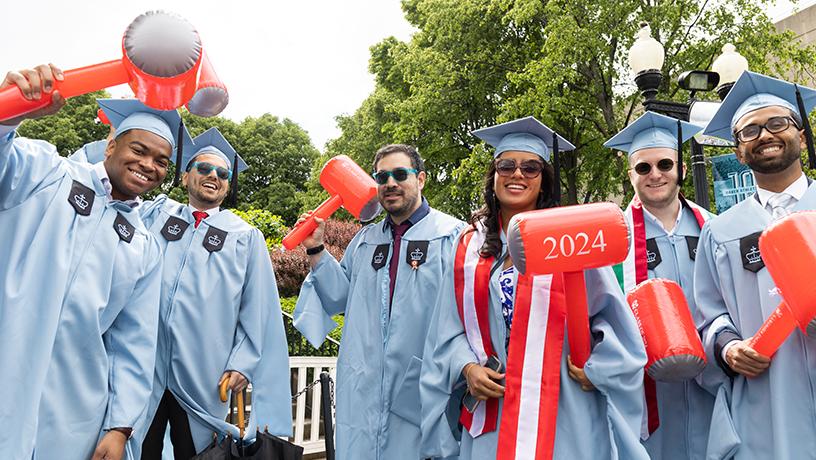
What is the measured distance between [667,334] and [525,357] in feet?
2.43

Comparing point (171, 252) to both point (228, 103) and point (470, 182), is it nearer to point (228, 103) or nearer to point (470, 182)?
point (228, 103)

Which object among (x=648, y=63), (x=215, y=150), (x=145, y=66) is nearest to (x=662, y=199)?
(x=145, y=66)

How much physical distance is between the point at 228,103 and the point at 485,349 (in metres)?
2.10

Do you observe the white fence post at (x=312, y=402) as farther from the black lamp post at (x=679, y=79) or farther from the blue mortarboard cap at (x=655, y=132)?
the black lamp post at (x=679, y=79)

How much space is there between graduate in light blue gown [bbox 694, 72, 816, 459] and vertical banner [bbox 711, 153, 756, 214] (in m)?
5.35

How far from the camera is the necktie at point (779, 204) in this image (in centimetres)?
272

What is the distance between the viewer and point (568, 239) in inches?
84.9

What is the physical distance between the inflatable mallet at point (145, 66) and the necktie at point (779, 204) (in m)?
2.63

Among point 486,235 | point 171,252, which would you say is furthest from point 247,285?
point 486,235

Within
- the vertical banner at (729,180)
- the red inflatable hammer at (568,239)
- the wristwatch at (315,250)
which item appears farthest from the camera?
the vertical banner at (729,180)

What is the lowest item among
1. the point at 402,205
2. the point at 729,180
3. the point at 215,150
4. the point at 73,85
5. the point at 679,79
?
the point at 73,85

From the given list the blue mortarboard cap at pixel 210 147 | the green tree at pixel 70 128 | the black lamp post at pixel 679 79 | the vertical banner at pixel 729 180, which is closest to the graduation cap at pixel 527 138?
the blue mortarboard cap at pixel 210 147

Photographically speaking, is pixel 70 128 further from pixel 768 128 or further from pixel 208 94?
pixel 768 128

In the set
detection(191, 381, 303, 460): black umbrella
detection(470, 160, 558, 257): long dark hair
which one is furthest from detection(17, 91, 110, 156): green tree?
detection(470, 160, 558, 257): long dark hair
